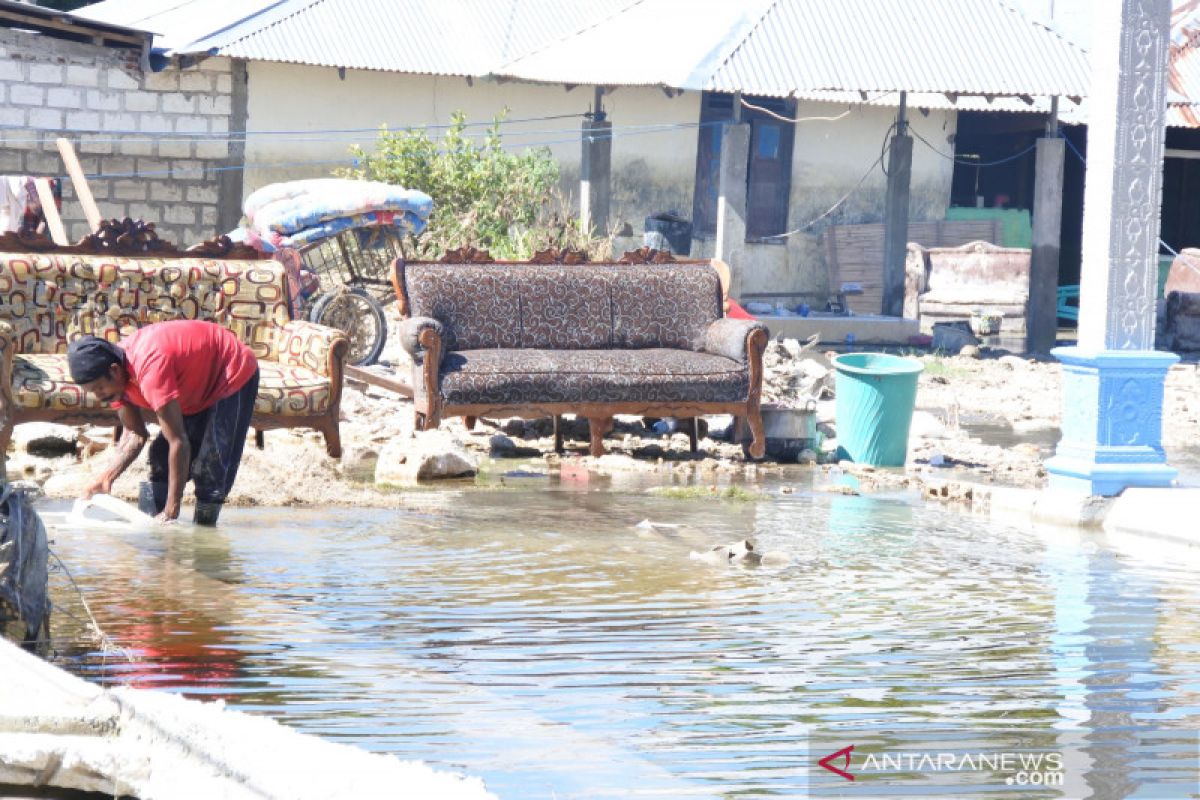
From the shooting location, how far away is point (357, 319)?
15.0 m

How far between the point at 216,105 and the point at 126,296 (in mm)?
9181

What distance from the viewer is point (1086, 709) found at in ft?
19.2

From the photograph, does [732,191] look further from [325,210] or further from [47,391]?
[47,391]

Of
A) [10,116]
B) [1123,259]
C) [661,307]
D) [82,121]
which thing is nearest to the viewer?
[1123,259]

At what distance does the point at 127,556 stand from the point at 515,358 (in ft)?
14.2

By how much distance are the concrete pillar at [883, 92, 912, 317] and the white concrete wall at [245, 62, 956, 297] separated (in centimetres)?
Result: 84

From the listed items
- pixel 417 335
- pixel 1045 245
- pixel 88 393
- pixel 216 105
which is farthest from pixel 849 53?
pixel 88 393

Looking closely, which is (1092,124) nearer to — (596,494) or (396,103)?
(596,494)

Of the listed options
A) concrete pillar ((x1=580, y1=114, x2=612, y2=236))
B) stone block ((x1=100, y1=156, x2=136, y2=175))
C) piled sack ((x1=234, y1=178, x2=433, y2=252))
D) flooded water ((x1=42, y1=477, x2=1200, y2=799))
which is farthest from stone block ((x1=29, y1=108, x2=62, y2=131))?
flooded water ((x1=42, y1=477, x2=1200, y2=799))

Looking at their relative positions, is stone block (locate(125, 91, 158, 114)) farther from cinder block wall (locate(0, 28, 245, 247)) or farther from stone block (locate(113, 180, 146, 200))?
stone block (locate(113, 180, 146, 200))

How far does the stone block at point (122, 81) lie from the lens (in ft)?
63.5

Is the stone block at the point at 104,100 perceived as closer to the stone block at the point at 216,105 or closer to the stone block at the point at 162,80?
the stone block at the point at 162,80

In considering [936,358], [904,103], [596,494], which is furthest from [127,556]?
[904,103]

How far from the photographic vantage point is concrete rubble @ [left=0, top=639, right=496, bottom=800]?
14.5 feet
